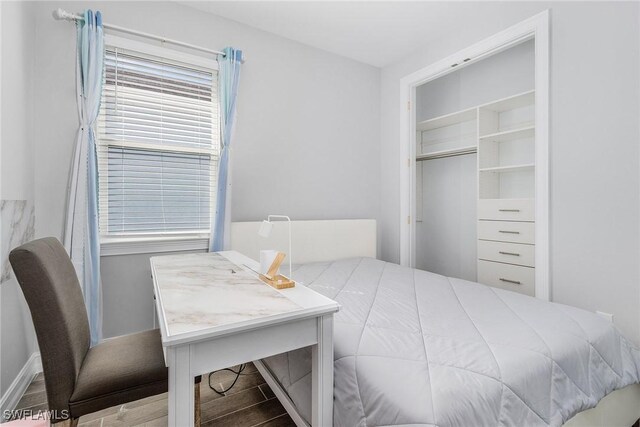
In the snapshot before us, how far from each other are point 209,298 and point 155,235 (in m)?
1.53

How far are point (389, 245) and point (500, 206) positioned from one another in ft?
4.05

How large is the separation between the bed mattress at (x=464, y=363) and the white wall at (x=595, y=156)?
589mm

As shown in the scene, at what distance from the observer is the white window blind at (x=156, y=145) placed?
224 centimetres

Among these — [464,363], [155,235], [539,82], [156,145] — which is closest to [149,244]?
[155,235]

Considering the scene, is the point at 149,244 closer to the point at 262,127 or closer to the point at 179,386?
the point at 262,127

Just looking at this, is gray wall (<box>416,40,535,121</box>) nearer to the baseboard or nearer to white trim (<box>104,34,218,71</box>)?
white trim (<box>104,34,218,71</box>)

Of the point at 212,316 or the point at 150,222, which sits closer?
the point at 212,316

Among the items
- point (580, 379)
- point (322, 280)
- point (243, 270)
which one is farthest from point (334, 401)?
point (322, 280)

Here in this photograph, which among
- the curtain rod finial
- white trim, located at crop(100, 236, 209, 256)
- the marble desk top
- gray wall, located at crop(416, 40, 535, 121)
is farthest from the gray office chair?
gray wall, located at crop(416, 40, 535, 121)

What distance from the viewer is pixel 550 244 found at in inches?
83.5

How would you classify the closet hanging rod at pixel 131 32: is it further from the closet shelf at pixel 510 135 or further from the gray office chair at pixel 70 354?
the closet shelf at pixel 510 135

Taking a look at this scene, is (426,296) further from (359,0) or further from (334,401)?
(359,0)

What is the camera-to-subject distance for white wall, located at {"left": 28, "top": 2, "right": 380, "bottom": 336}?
2041 mm

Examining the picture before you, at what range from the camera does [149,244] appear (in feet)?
7.65
